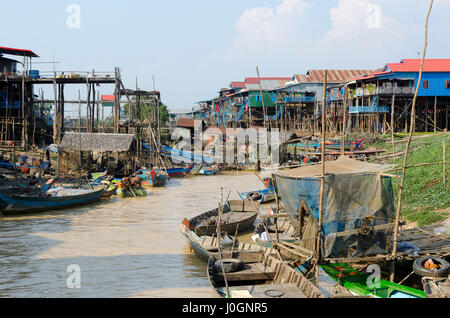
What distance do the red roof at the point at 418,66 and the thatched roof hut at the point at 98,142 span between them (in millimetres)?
20543

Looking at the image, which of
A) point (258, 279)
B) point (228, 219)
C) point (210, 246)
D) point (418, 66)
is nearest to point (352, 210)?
point (258, 279)

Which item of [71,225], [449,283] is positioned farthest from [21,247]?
[449,283]

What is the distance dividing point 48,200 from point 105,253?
22.6ft

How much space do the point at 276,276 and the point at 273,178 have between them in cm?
228

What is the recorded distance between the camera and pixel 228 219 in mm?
14539

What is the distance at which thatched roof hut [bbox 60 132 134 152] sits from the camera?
27875mm

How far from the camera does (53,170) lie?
1030 inches

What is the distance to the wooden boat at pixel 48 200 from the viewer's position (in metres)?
17.8

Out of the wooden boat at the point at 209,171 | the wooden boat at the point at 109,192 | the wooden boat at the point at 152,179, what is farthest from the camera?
the wooden boat at the point at 209,171

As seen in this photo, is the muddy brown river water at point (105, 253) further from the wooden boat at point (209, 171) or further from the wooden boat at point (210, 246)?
the wooden boat at point (209, 171)

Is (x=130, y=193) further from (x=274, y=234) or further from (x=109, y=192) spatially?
(x=274, y=234)

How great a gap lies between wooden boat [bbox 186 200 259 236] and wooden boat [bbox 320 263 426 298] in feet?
12.1

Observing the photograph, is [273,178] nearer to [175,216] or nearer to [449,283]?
[449,283]

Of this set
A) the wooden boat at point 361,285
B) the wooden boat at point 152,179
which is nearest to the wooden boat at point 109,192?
the wooden boat at point 152,179
